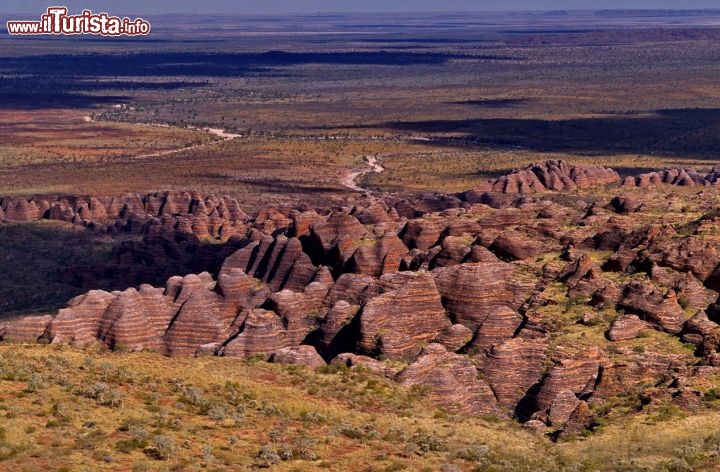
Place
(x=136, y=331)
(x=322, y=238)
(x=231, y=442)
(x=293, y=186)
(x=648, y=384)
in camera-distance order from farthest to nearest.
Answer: (x=293, y=186) < (x=322, y=238) < (x=136, y=331) < (x=648, y=384) < (x=231, y=442)

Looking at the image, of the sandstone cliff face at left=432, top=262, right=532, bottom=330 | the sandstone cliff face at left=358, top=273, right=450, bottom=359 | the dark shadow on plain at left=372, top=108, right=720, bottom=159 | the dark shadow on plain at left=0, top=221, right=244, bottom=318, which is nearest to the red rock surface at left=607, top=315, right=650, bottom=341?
the sandstone cliff face at left=432, top=262, right=532, bottom=330

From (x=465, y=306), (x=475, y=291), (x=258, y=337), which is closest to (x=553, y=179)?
(x=475, y=291)

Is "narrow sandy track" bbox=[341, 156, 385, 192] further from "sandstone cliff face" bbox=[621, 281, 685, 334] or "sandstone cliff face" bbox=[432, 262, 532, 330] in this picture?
"sandstone cliff face" bbox=[621, 281, 685, 334]

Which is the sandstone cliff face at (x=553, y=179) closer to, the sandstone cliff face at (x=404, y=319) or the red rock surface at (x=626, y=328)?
the sandstone cliff face at (x=404, y=319)

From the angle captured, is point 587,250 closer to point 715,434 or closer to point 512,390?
point 512,390

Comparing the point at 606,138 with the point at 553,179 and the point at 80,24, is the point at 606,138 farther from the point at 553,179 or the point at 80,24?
the point at 80,24

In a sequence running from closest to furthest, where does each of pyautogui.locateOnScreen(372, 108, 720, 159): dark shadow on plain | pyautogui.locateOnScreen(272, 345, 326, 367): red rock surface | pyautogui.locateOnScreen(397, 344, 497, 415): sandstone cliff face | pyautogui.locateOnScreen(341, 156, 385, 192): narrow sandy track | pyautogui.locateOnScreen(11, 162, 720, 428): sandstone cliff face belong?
pyautogui.locateOnScreen(397, 344, 497, 415): sandstone cliff face → pyautogui.locateOnScreen(11, 162, 720, 428): sandstone cliff face → pyautogui.locateOnScreen(272, 345, 326, 367): red rock surface → pyautogui.locateOnScreen(341, 156, 385, 192): narrow sandy track → pyautogui.locateOnScreen(372, 108, 720, 159): dark shadow on plain

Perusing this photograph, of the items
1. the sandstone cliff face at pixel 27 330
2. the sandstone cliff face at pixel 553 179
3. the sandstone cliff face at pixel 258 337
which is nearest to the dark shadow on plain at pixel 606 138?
the sandstone cliff face at pixel 553 179

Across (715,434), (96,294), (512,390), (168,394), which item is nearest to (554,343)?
(512,390)
